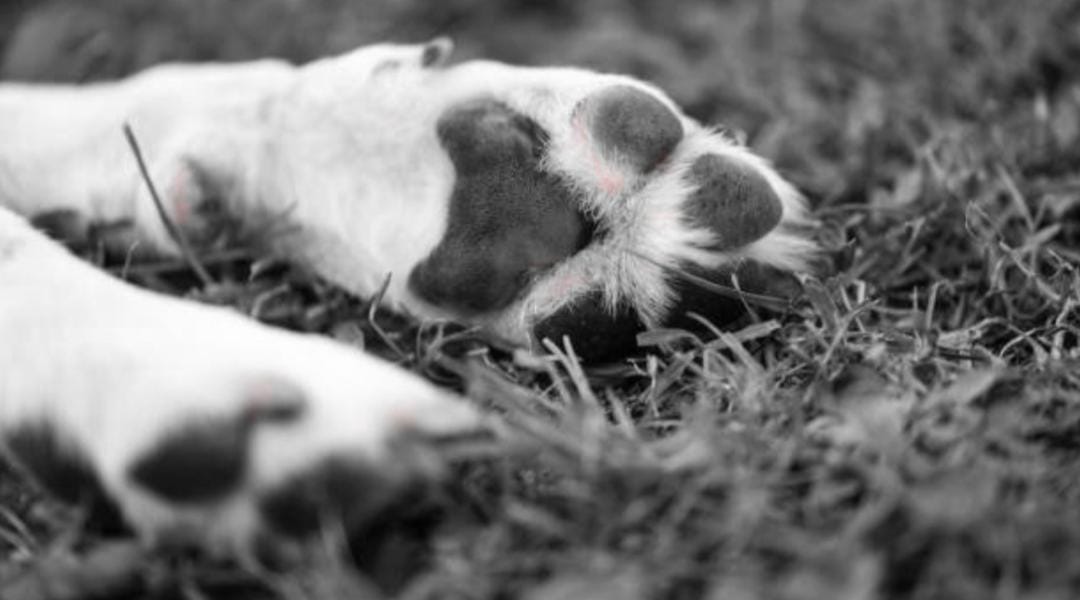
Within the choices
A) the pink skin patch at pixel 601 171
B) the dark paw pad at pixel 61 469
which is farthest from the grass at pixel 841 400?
the pink skin patch at pixel 601 171

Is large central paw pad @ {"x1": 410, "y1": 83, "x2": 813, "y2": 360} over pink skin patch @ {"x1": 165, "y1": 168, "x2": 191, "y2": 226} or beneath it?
over

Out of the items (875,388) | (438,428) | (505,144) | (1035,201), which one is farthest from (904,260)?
→ (438,428)

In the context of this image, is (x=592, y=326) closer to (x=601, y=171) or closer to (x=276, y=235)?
(x=601, y=171)

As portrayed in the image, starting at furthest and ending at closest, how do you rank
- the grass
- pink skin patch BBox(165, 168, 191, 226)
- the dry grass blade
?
1. pink skin patch BBox(165, 168, 191, 226)
2. the dry grass blade
3. the grass

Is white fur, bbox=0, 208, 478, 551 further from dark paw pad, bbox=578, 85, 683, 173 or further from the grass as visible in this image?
dark paw pad, bbox=578, 85, 683, 173

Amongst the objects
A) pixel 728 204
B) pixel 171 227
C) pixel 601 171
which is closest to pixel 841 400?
pixel 728 204

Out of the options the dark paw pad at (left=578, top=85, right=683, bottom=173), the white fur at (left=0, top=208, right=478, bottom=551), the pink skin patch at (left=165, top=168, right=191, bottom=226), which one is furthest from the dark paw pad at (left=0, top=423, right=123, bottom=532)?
the dark paw pad at (left=578, top=85, right=683, bottom=173)
